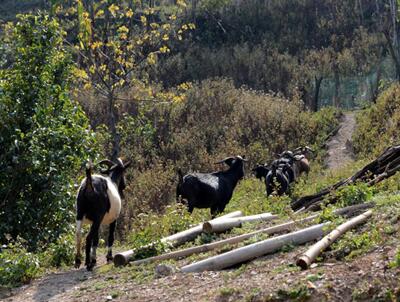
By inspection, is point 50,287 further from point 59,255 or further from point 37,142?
point 37,142

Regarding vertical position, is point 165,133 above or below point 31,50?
below

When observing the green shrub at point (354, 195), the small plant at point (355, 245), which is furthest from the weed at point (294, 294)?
the green shrub at point (354, 195)

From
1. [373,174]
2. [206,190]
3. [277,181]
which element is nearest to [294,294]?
Result: [373,174]

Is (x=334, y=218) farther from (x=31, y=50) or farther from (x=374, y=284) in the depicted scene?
(x=31, y=50)

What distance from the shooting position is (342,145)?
28.0 meters

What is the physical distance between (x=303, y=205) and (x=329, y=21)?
34756 millimetres

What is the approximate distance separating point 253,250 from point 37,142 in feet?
19.7

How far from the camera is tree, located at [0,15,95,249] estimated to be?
1295 centimetres

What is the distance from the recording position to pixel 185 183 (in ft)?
49.4

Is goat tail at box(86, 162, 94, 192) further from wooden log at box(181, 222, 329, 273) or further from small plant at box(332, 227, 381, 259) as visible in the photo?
small plant at box(332, 227, 381, 259)

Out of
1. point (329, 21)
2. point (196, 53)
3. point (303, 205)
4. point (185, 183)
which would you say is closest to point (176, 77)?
point (196, 53)

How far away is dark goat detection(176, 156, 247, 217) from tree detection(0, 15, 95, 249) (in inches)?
91.9

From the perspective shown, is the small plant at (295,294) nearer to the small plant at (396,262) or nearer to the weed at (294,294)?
the weed at (294,294)

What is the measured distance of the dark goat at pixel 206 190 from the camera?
15.0m
